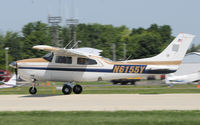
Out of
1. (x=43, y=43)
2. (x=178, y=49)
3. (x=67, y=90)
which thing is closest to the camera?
(x=178, y=49)

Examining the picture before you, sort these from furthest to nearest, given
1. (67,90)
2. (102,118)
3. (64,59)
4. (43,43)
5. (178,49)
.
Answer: (43,43), (67,90), (64,59), (178,49), (102,118)

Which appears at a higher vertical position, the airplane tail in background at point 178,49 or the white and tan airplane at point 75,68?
the airplane tail in background at point 178,49

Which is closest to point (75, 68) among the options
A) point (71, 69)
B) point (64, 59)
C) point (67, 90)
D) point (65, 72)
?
point (71, 69)

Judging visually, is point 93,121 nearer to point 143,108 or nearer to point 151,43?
point 143,108

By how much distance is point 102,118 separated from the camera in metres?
10.5

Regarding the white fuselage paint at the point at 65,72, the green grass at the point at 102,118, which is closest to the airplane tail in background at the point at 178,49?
the white fuselage paint at the point at 65,72

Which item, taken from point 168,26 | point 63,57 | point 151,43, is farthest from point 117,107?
point 168,26

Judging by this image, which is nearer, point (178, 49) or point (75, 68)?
point (178, 49)

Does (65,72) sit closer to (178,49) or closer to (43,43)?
(178,49)

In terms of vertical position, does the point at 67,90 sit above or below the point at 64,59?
below

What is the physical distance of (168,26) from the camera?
120 meters

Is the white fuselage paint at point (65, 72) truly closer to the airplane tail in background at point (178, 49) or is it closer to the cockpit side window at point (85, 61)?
the cockpit side window at point (85, 61)

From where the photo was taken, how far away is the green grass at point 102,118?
382 inches

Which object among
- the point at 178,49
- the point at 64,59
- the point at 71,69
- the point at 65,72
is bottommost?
the point at 65,72
